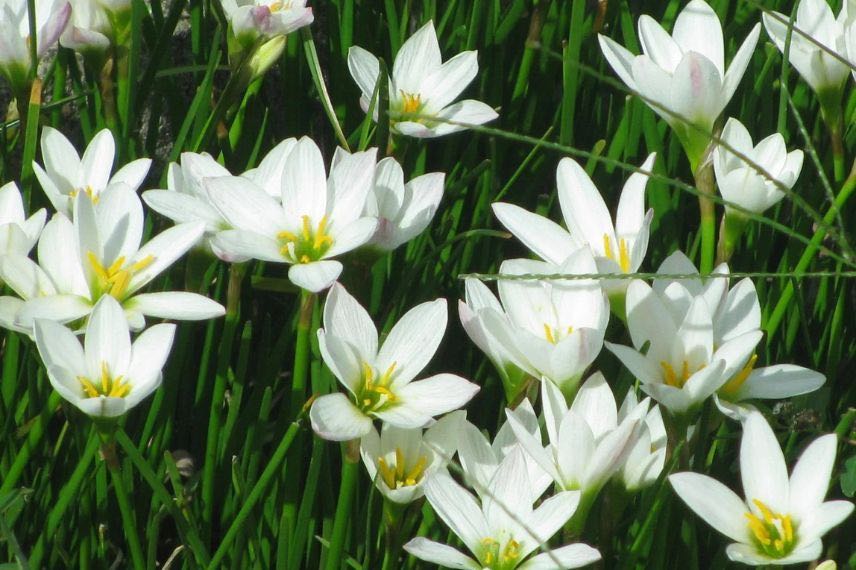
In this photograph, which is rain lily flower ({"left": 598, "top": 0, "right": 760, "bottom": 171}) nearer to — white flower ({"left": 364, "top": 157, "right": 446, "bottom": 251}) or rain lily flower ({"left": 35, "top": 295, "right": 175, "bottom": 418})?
white flower ({"left": 364, "top": 157, "right": 446, "bottom": 251})

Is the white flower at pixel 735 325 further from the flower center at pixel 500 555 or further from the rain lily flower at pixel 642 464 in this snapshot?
the flower center at pixel 500 555

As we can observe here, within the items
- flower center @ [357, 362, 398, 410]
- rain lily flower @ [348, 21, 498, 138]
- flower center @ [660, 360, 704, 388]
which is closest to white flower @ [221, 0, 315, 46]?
rain lily flower @ [348, 21, 498, 138]

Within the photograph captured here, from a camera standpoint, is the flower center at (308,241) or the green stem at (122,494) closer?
the green stem at (122,494)

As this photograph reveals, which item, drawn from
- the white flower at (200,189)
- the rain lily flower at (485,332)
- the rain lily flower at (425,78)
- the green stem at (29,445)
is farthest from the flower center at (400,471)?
the rain lily flower at (425,78)

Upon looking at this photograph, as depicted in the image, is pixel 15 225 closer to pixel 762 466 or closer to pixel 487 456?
pixel 487 456

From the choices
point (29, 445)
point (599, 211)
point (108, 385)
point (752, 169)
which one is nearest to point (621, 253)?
point (599, 211)

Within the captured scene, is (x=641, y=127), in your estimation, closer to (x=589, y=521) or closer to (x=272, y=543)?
(x=589, y=521)

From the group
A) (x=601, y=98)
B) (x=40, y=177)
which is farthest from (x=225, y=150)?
(x=601, y=98)
